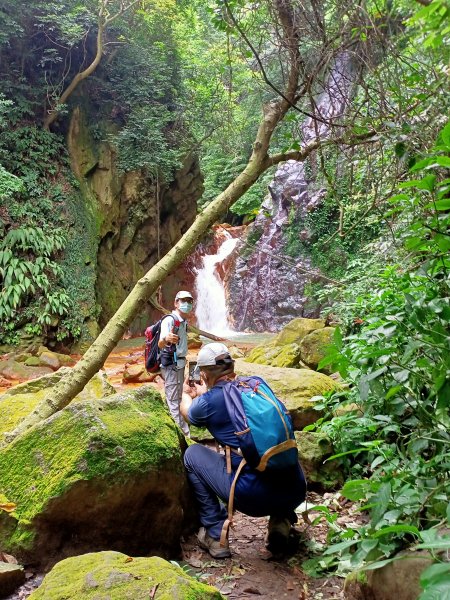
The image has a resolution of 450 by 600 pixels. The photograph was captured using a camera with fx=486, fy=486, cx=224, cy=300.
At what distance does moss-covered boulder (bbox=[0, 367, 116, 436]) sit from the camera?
4480mm

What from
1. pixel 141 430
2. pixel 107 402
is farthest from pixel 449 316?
pixel 107 402

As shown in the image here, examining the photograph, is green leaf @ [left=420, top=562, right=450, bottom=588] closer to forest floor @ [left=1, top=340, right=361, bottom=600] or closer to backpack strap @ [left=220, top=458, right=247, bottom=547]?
forest floor @ [left=1, top=340, right=361, bottom=600]

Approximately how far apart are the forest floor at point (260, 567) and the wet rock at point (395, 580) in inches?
19.5

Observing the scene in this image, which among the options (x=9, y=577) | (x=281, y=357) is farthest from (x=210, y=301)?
(x=9, y=577)

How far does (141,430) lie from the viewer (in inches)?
122

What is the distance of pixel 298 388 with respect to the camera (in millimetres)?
5262

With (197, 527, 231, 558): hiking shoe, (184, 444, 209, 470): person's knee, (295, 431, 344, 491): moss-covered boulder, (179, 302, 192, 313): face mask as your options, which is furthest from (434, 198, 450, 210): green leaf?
(179, 302, 192, 313): face mask

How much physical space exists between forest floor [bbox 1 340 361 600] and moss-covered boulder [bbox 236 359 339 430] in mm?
1096

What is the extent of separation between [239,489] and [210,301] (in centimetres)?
1649

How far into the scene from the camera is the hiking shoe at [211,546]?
311 cm

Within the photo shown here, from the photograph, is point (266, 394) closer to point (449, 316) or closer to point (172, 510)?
point (172, 510)

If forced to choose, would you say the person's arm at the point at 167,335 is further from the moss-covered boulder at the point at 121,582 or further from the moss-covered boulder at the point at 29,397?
the moss-covered boulder at the point at 121,582

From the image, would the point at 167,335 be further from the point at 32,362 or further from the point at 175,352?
the point at 32,362

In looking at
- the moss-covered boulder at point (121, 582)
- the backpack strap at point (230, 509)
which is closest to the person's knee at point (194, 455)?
the backpack strap at point (230, 509)
